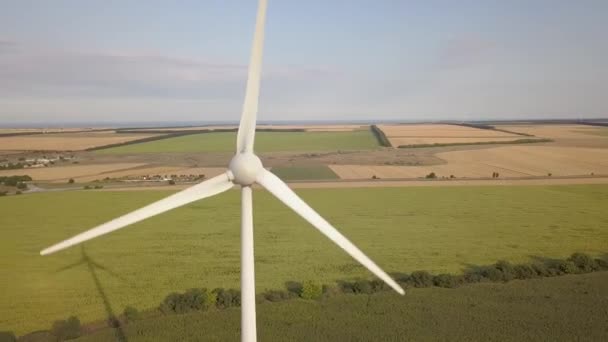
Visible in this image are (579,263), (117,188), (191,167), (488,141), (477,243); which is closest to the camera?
(579,263)

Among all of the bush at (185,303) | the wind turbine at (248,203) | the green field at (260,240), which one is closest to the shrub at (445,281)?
the green field at (260,240)

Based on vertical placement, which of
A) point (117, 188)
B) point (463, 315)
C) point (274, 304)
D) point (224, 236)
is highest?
point (117, 188)

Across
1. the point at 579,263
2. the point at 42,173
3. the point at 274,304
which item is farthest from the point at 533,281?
the point at 42,173

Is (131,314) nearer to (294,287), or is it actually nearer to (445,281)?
(294,287)

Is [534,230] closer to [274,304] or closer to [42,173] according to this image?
[274,304]

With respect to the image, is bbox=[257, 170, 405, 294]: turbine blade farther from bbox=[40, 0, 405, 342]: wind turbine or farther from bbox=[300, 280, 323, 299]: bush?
bbox=[300, 280, 323, 299]: bush

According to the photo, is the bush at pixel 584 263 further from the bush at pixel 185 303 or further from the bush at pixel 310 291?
the bush at pixel 185 303

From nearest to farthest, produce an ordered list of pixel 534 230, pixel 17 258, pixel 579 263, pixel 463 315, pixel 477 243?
1. pixel 463 315
2. pixel 579 263
3. pixel 17 258
4. pixel 477 243
5. pixel 534 230
